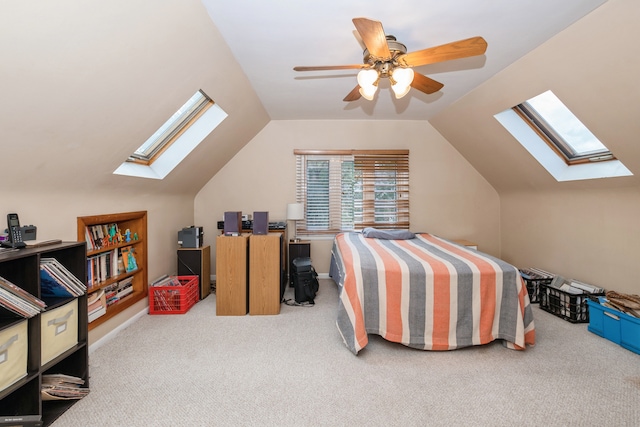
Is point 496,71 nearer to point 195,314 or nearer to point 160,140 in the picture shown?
point 160,140

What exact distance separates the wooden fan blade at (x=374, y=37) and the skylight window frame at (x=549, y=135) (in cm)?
215

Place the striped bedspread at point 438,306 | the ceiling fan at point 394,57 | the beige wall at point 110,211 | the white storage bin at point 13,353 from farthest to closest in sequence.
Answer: the striped bedspread at point 438,306
the beige wall at point 110,211
the ceiling fan at point 394,57
the white storage bin at point 13,353

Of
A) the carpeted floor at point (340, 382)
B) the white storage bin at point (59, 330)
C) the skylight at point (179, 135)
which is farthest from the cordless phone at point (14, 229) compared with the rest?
the skylight at point (179, 135)

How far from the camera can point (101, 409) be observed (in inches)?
65.7

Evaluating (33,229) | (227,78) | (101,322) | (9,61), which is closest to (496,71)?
(227,78)

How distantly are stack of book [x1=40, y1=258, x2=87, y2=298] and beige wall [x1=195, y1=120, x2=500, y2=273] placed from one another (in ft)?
8.41

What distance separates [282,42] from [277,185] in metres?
2.34

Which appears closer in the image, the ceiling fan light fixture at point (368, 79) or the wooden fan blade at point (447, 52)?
the wooden fan blade at point (447, 52)

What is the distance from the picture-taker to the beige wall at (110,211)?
1.86 m

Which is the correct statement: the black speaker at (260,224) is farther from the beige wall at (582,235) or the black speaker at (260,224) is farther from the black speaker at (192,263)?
the beige wall at (582,235)

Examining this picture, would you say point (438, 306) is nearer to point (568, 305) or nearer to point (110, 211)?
point (568, 305)

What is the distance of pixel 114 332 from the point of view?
256 cm

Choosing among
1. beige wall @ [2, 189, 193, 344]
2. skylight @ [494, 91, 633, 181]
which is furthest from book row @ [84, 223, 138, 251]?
skylight @ [494, 91, 633, 181]

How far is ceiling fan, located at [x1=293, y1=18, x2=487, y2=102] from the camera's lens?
1.59 metres
